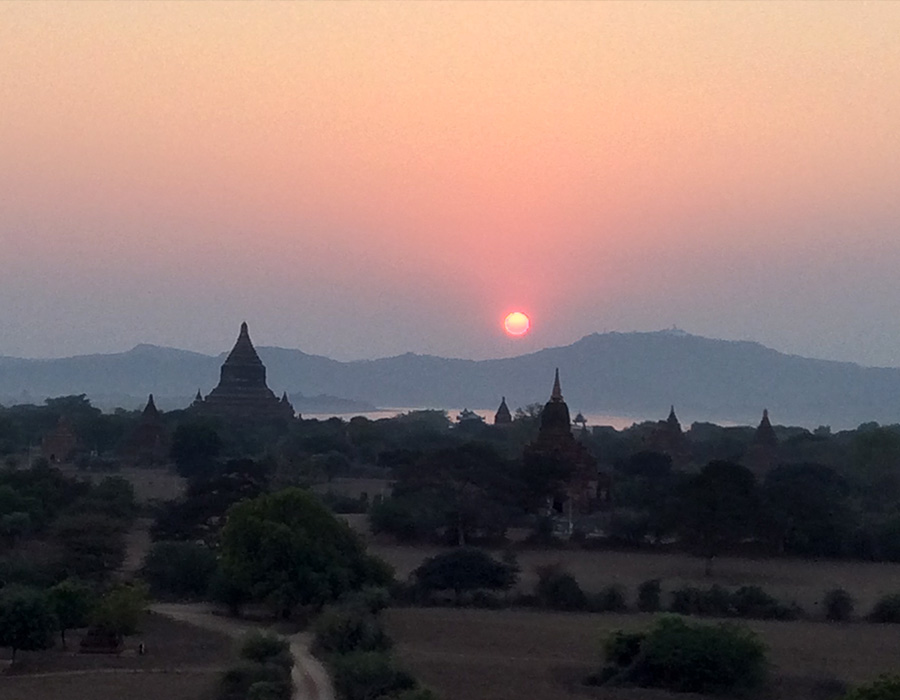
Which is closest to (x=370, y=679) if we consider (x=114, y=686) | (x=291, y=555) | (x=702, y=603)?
(x=114, y=686)

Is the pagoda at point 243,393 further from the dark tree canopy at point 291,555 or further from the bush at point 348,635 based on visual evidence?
the bush at point 348,635

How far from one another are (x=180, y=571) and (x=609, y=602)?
11.6 metres

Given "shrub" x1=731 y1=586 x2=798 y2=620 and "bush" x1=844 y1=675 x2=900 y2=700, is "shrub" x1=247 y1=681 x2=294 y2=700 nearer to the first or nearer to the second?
"bush" x1=844 y1=675 x2=900 y2=700

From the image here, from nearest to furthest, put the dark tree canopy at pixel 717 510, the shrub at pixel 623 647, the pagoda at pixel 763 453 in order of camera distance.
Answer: the shrub at pixel 623 647 < the dark tree canopy at pixel 717 510 < the pagoda at pixel 763 453

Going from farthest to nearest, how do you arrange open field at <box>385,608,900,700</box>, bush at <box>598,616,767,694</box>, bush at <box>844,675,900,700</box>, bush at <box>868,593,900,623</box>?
bush at <box>868,593,900,623</box> < bush at <box>598,616,767,694</box> < open field at <box>385,608,900,700</box> < bush at <box>844,675,900,700</box>

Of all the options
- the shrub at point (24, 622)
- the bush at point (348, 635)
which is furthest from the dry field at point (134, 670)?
the bush at point (348, 635)

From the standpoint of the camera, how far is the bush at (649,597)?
37.0m

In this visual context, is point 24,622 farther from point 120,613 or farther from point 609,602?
point 609,602

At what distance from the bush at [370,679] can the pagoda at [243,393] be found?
76.9 m

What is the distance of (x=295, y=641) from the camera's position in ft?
100.0

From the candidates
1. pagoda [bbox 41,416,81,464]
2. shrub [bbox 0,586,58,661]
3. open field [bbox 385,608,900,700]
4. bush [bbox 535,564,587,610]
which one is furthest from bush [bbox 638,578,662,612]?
pagoda [bbox 41,416,81,464]

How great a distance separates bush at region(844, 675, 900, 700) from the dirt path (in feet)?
29.4

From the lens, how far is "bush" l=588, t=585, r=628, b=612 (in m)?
36.9

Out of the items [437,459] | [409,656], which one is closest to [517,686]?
[409,656]
